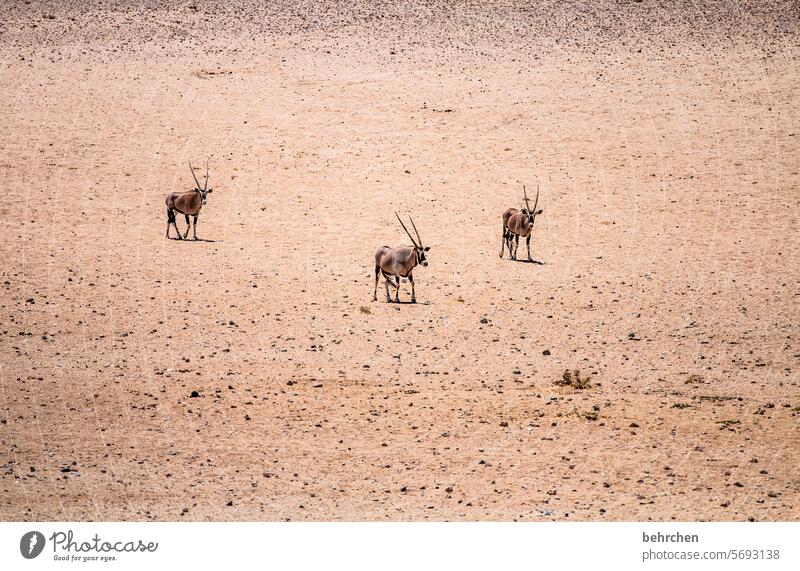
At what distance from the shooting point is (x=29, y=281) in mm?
21812

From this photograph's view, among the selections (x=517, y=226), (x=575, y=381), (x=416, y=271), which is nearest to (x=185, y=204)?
(x=416, y=271)

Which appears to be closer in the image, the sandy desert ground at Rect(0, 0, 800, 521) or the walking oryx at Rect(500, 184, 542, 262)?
the sandy desert ground at Rect(0, 0, 800, 521)

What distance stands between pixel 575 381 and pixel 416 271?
8.51 m

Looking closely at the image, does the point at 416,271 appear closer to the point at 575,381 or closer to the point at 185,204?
the point at 185,204

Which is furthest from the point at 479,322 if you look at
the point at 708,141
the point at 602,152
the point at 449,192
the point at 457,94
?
the point at 457,94

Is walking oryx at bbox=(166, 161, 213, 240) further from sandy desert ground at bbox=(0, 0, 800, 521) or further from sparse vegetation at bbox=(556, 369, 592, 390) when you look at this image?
sparse vegetation at bbox=(556, 369, 592, 390)

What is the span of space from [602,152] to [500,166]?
3.42 m

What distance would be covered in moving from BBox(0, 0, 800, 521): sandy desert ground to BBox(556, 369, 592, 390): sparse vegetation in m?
0.35

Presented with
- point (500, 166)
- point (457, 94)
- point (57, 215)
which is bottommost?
point (57, 215)

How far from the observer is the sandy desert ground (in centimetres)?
1301

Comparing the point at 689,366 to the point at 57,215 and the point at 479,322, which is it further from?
the point at 57,215

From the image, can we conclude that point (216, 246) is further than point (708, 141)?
No

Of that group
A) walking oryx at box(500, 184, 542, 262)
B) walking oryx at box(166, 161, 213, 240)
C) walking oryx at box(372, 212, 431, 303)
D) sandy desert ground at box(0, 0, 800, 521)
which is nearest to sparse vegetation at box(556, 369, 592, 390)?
sandy desert ground at box(0, 0, 800, 521)

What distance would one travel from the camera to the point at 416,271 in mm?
24203
